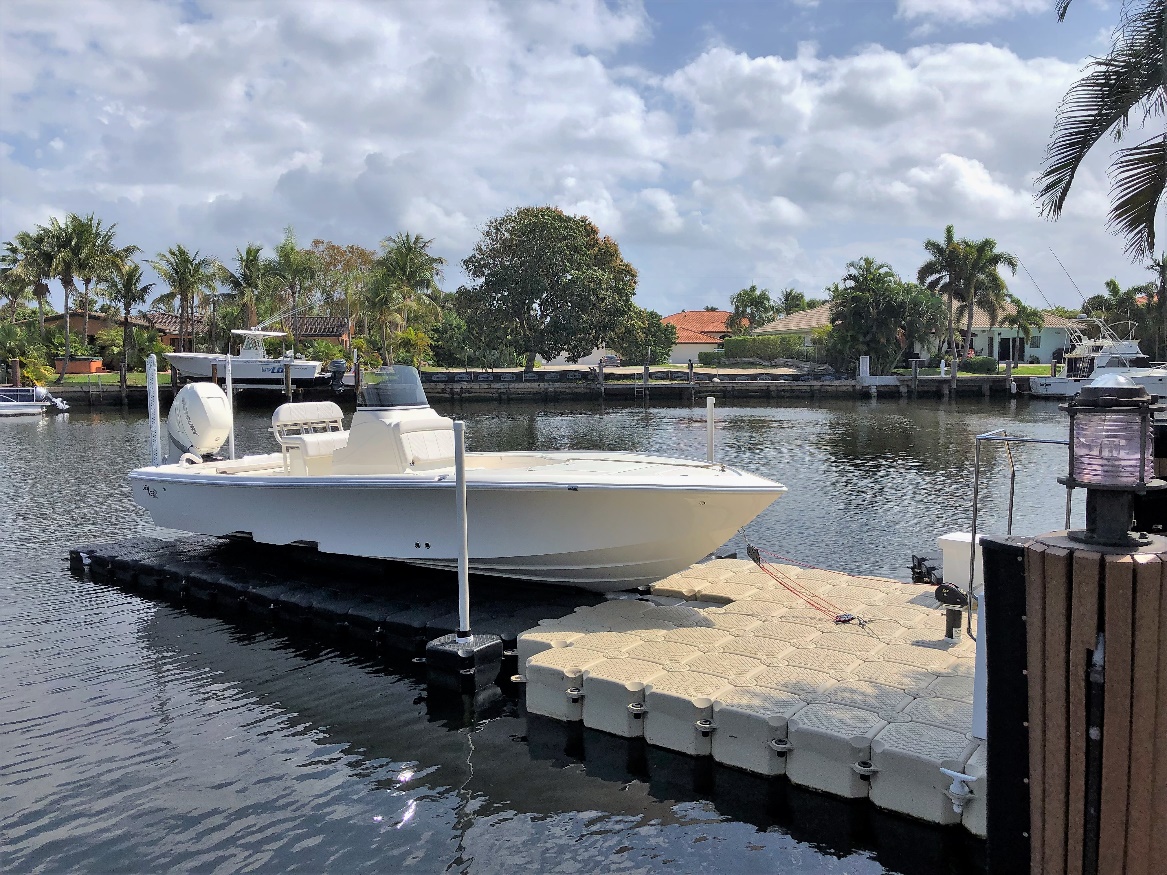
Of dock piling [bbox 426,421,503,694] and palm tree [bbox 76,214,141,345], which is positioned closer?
dock piling [bbox 426,421,503,694]

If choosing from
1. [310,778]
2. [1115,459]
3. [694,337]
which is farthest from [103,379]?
[1115,459]

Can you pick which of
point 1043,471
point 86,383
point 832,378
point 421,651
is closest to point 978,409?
point 832,378

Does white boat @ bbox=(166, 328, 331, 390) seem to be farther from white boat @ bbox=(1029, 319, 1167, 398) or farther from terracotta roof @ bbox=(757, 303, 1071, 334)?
white boat @ bbox=(1029, 319, 1167, 398)

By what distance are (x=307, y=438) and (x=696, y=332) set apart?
82981 millimetres

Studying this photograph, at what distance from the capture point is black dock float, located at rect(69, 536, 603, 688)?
9164 mm

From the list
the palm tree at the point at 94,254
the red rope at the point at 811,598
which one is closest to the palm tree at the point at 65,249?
the palm tree at the point at 94,254

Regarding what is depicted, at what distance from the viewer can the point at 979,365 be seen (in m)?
62.6

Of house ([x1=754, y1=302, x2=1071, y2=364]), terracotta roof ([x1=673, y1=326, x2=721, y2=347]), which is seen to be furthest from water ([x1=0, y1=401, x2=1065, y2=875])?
terracotta roof ([x1=673, y1=326, x2=721, y2=347])

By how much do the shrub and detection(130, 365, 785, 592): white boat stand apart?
58632 millimetres

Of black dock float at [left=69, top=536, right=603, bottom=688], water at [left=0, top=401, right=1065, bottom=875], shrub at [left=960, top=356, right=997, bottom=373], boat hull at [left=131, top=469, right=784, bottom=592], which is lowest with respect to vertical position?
water at [left=0, top=401, right=1065, bottom=875]

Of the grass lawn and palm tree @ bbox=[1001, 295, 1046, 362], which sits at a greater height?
palm tree @ bbox=[1001, 295, 1046, 362]

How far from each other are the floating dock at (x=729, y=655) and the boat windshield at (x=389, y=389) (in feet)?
6.59

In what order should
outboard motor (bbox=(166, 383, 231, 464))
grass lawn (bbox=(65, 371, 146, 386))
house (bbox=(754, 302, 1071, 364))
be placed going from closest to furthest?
outboard motor (bbox=(166, 383, 231, 464))
grass lawn (bbox=(65, 371, 146, 386))
house (bbox=(754, 302, 1071, 364))

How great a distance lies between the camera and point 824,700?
640 centimetres
